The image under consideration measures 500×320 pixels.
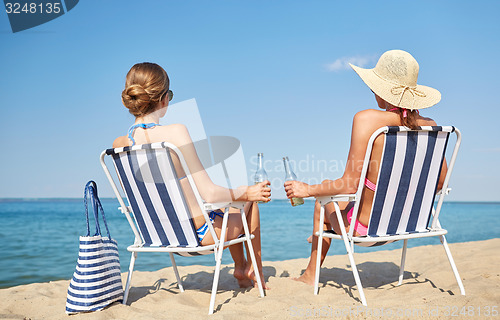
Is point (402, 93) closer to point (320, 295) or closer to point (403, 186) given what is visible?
point (403, 186)

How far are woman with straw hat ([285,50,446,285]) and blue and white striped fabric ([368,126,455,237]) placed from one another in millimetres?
90

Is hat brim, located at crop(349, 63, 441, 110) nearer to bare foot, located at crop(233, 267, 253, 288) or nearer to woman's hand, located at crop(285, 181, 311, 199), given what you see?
woman's hand, located at crop(285, 181, 311, 199)

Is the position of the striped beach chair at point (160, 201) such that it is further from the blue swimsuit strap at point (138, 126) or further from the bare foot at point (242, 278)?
the bare foot at point (242, 278)

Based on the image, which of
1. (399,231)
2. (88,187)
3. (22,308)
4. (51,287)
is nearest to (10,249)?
(51,287)

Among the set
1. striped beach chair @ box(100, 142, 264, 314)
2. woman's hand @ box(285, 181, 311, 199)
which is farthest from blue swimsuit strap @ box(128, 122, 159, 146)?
woman's hand @ box(285, 181, 311, 199)

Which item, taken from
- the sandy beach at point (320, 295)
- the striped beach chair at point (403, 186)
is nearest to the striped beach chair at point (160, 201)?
the sandy beach at point (320, 295)

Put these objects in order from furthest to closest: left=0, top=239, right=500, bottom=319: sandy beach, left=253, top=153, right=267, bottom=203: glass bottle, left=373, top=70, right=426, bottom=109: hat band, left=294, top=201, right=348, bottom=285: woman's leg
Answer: left=253, top=153, right=267, bottom=203: glass bottle < left=294, top=201, right=348, bottom=285: woman's leg < left=373, top=70, right=426, bottom=109: hat band < left=0, top=239, right=500, bottom=319: sandy beach

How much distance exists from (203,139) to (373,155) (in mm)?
1249

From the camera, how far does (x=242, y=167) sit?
3.33 m

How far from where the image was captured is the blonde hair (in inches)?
109

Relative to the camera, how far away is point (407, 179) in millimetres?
2801

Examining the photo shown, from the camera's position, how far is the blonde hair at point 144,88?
9.11 ft

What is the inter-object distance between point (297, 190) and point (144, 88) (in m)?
1.31

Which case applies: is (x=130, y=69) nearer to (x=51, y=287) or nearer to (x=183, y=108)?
(x=183, y=108)
